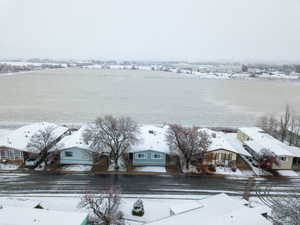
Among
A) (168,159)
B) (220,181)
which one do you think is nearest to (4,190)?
(168,159)

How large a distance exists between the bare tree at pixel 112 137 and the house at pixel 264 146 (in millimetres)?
14682

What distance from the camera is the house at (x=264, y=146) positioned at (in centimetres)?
2608

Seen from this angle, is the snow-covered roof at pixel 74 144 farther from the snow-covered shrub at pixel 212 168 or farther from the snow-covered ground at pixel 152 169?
the snow-covered shrub at pixel 212 168

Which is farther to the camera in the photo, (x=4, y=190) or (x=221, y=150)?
(x=221, y=150)

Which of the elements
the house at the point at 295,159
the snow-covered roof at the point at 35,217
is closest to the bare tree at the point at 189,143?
the house at the point at 295,159

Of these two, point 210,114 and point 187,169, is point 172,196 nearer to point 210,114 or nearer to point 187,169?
point 187,169

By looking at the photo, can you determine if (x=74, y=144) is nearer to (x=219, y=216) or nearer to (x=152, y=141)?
(x=152, y=141)

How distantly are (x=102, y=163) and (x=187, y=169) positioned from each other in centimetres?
929

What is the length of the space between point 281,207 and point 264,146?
1439cm

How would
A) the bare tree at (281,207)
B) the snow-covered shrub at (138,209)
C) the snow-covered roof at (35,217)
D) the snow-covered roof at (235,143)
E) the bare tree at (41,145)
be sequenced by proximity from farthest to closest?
the snow-covered roof at (235,143) → the bare tree at (41,145) → the snow-covered shrub at (138,209) → the snow-covered roof at (35,217) → the bare tree at (281,207)

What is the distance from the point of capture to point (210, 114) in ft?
170

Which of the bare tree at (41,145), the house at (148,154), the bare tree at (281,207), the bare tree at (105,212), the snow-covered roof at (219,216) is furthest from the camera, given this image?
the house at (148,154)

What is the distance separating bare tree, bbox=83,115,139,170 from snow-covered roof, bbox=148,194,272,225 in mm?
11727

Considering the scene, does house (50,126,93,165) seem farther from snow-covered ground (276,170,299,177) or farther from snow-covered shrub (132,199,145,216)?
snow-covered ground (276,170,299,177)
